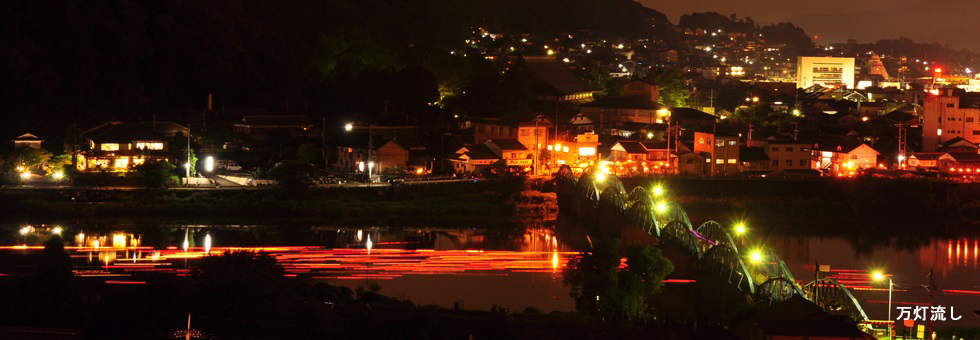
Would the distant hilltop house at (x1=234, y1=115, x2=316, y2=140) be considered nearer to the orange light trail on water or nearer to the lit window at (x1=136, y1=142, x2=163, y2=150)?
the lit window at (x1=136, y1=142, x2=163, y2=150)

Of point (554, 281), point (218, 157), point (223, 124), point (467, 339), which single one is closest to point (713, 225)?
point (554, 281)

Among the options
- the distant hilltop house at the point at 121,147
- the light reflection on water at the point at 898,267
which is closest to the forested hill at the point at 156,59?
the distant hilltop house at the point at 121,147

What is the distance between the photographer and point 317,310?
29.2 ft

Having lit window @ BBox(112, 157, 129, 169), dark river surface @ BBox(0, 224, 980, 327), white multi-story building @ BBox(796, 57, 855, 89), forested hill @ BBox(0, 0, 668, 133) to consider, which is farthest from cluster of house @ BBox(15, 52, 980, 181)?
white multi-story building @ BBox(796, 57, 855, 89)

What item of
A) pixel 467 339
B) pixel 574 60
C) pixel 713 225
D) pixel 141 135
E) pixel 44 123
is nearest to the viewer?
pixel 467 339

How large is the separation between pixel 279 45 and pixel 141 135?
630cm

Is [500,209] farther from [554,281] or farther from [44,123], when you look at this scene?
[44,123]

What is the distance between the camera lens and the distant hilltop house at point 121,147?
17.7 m

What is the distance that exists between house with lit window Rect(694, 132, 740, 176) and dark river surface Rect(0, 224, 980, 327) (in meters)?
4.44

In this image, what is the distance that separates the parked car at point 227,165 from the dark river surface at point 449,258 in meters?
3.10

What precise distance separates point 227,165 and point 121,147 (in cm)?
156

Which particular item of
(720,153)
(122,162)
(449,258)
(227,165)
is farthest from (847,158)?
(122,162)

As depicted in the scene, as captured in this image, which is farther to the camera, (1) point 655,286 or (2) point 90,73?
(2) point 90,73

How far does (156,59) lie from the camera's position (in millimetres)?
22422
